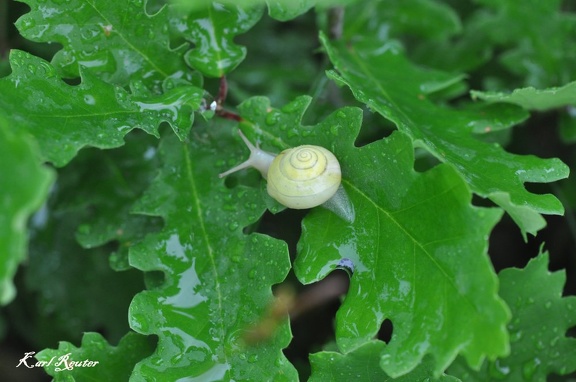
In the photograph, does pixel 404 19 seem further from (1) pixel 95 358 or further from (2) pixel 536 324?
(1) pixel 95 358

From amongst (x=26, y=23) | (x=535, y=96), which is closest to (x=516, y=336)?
(x=535, y=96)

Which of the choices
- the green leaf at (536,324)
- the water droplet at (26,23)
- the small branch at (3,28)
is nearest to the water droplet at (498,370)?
the green leaf at (536,324)

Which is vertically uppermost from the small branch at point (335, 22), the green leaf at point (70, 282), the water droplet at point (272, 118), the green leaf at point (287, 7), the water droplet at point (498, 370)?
the green leaf at point (287, 7)

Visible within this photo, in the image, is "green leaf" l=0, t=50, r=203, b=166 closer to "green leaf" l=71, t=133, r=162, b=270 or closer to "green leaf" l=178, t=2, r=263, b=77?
"green leaf" l=178, t=2, r=263, b=77

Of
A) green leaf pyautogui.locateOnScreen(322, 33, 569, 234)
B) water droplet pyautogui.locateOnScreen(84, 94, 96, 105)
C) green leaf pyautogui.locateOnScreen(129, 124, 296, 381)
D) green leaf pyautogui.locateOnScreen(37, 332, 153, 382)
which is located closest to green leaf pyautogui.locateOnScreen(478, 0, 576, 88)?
green leaf pyautogui.locateOnScreen(322, 33, 569, 234)

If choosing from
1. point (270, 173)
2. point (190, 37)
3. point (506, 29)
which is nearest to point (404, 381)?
point (270, 173)

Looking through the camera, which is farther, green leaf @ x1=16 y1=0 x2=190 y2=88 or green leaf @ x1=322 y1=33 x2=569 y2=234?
green leaf @ x1=16 y1=0 x2=190 y2=88

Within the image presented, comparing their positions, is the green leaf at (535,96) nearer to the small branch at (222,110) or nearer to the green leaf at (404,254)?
the green leaf at (404,254)
